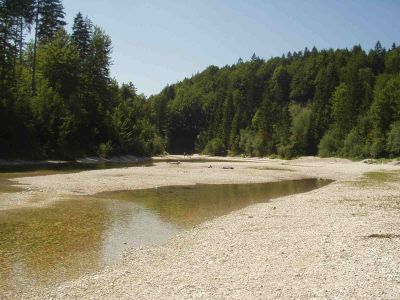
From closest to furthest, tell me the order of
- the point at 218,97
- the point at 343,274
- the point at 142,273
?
the point at 343,274
the point at 142,273
the point at 218,97

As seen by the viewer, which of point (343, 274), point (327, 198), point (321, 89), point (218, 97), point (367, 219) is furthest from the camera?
point (218, 97)

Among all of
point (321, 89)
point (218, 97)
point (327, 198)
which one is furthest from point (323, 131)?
point (327, 198)

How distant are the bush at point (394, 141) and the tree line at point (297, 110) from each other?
0.60 feet

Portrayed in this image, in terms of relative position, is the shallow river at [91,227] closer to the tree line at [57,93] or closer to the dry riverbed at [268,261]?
the dry riverbed at [268,261]

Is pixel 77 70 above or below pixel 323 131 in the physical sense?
above

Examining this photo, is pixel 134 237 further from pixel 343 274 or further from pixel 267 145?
pixel 267 145

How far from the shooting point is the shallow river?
13.2m

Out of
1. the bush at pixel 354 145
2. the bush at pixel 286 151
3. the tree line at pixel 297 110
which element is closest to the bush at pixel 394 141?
the tree line at pixel 297 110

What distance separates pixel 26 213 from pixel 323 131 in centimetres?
10291

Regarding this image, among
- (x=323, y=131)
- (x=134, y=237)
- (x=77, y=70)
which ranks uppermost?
(x=77, y=70)

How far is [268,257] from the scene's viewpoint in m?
13.7

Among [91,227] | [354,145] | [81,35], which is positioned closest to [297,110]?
[354,145]

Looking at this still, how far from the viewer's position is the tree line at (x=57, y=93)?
2286 inches

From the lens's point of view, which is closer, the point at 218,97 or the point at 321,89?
the point at 321,89
